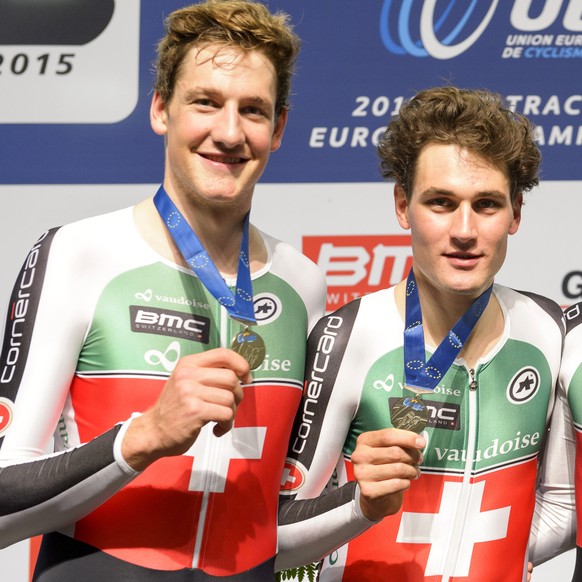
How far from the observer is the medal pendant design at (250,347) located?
1.79 metres

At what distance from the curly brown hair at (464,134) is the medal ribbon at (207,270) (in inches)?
14.5

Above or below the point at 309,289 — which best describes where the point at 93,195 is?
above

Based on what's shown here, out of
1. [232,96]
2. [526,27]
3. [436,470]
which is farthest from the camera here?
[526,27]

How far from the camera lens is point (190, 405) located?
62.0 inches

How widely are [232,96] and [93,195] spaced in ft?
3.96

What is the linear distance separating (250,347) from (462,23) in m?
1.47

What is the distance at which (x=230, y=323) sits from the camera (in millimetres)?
1884

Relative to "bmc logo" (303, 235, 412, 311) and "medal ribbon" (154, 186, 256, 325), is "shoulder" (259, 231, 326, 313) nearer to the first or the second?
"medal ribbon" (154, 186, 256, 325)

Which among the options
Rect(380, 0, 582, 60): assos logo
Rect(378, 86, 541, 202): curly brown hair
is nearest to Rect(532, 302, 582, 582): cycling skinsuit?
Rect(378, 86, 541, 202): curly brown hair

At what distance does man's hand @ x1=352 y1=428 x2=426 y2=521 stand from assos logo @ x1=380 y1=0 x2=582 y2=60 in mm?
1496

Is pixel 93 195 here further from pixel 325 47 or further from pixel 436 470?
pixel 436 470

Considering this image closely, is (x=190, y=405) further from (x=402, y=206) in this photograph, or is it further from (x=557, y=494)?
(x=557, y=494)

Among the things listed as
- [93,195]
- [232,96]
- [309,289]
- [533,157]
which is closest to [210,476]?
[309,289]

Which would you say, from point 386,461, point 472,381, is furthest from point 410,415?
point 472,381
